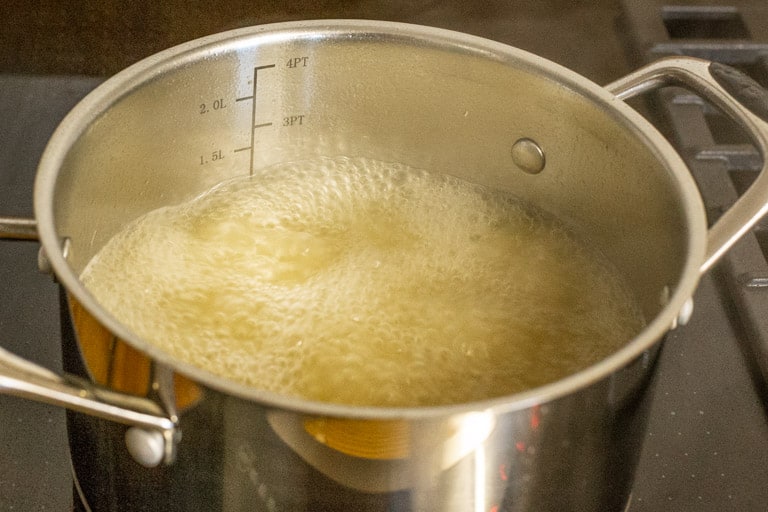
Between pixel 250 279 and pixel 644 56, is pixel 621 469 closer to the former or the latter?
pixel 250 279

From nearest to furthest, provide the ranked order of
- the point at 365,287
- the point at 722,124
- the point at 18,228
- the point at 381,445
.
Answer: the point at 381,445 → the point at 18,228 → the point at 365,287 → the point at 722,124

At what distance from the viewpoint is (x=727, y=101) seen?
64 cm

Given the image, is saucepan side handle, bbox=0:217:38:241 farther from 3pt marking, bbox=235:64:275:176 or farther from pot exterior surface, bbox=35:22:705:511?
3pt marking, bbox=235:64:275:176

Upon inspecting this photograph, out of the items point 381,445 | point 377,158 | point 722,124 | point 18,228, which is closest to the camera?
point 381,445

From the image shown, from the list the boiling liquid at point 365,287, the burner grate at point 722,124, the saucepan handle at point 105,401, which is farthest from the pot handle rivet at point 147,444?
the burner grate at point 722,124

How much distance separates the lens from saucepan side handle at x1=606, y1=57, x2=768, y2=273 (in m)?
0.56

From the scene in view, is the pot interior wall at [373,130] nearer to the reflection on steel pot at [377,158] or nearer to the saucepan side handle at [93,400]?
the reflection on steel pot at [377,158]

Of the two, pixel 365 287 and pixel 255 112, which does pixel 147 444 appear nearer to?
pixel 365 287

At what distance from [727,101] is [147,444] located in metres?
0.45

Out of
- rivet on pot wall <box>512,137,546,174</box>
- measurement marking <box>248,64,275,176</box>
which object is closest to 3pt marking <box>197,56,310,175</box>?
measurement marking <box>248,64,275,176</box>

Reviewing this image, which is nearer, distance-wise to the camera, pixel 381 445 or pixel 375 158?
pixel 381 445

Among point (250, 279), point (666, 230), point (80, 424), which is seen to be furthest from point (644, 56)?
point (80, 424)

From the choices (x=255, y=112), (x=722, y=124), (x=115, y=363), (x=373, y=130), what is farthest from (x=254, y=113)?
(x=722, y=124)

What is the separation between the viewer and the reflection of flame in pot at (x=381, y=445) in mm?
427
